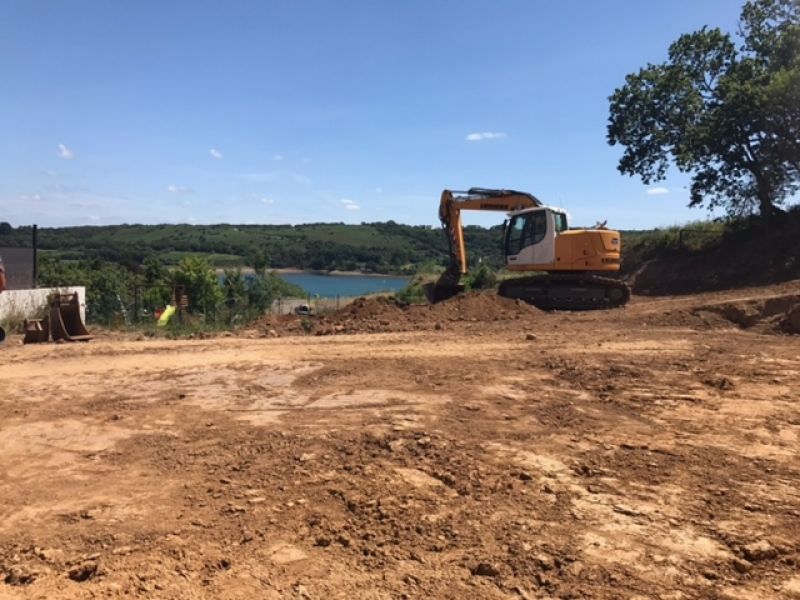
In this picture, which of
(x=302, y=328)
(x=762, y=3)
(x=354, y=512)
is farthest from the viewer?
(x=762, y=3)

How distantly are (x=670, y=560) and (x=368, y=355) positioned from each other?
7.45 metres

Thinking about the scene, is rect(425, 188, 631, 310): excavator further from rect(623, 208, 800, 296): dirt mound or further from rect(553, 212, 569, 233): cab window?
rect(623, 208, 800, 296): dirt mound

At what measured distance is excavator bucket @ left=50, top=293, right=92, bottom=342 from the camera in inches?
535

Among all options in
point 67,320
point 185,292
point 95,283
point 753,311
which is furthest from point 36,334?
point 95,283

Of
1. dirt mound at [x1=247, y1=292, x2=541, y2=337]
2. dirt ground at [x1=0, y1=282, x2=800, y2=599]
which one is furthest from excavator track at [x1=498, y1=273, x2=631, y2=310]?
dirt ground at [x1=0, y1=282, x2=800, y2=599]

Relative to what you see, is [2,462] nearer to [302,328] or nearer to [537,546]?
[537,546]

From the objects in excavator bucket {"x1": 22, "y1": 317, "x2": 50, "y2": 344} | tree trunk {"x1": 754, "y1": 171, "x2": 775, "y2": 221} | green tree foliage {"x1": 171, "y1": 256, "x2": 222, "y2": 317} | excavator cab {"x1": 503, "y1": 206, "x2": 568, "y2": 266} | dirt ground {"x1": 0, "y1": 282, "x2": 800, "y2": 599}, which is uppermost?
tree trunk {"x1": 754, "y1": 171, "x2": 775, "y2": 221}

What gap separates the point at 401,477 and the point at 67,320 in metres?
11.6

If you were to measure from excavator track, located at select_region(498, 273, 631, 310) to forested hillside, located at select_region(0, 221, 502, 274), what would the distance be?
46768mm

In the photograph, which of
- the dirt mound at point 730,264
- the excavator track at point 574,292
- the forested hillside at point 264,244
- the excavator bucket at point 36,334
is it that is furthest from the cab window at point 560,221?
the forested hillside at point 264,244

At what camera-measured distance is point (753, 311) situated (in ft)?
50.9

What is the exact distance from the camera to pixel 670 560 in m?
3.89

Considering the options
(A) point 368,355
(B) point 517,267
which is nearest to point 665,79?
(B) point 517,267

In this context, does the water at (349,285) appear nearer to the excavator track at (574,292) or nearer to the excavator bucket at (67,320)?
the excavator track at (574,292)
